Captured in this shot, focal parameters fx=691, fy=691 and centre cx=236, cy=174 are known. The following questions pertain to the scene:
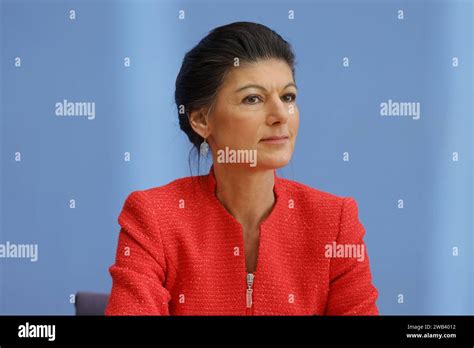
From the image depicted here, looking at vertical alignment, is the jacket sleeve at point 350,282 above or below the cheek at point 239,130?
below

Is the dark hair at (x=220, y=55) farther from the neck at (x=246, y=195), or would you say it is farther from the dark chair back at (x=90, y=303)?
the dark chair back at (x=90, y=303)

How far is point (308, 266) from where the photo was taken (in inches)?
59.3

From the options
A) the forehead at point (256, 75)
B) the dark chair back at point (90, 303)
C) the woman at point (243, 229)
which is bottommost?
the dark chair back at point (90, 303)

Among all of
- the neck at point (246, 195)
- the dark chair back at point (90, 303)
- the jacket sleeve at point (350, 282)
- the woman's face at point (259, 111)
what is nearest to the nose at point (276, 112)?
the woman's face at point (259, 111)

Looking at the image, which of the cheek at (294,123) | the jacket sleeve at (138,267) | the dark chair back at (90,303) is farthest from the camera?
the dark chair back at (90,303)

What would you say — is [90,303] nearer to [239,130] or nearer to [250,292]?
[250,292]

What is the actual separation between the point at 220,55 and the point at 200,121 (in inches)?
6.4

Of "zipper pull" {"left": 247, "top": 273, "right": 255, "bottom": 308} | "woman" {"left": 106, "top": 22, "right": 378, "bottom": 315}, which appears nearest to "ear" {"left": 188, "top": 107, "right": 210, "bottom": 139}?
"woman" {"left": 106, "top": 22, "right": 378, "bottom": 315}

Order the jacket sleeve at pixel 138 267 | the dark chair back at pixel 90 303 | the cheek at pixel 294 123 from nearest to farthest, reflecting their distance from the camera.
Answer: the jacket sleeve at pixel 138 267 → the cheek at pixel 294 123 → the dark chair back at pixel 90 303

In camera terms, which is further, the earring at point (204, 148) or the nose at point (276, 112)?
the earring at point (204, 148)

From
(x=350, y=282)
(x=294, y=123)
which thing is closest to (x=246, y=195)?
(x=294, y=123)

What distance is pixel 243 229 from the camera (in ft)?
5.11

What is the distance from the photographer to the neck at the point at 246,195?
5.14ft

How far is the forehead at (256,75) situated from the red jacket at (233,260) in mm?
268
